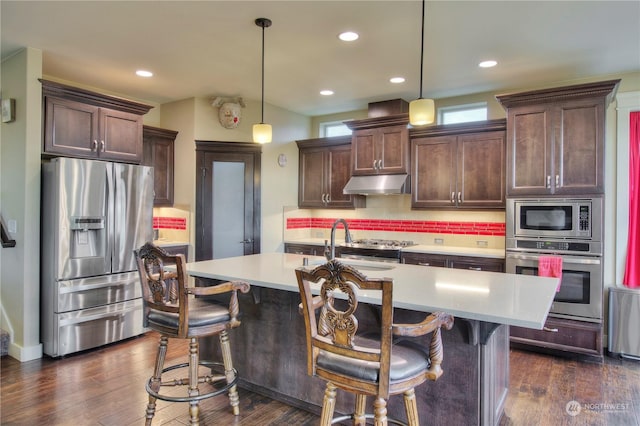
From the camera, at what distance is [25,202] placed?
351cm

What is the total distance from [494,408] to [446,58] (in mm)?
2877

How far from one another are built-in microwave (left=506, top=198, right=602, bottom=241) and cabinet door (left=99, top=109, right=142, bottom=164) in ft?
12.7

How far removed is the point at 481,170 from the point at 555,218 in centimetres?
96

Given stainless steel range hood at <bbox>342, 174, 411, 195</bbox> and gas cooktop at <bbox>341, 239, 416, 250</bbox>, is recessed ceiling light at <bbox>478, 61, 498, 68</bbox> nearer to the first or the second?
stainless steel range hood at <bbox>342, 174, 411, 195</bbox>

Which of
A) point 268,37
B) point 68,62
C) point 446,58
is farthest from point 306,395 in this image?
point 68,62

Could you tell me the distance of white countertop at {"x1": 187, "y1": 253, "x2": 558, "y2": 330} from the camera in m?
1.71

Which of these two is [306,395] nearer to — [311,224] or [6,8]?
[6,8]

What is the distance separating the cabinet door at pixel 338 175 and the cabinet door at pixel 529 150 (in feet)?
6.85

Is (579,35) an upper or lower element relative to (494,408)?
upper

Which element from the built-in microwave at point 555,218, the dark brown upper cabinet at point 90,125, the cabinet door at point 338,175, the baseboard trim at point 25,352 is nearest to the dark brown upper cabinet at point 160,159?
the dark brown upper cabinet at point 90,125

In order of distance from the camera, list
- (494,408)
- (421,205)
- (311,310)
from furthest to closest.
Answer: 1. (421,205)
2. (494,408)
3. (311,310)

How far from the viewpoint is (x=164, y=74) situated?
164 inches

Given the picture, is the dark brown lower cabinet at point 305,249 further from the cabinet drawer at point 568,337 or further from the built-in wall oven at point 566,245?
the cabinet drawer at point 568,337

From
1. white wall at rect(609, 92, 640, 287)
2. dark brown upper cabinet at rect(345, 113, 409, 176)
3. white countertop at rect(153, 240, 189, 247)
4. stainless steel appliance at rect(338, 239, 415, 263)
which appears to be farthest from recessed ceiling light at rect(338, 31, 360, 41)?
white countertop at rect(153, 240, 189, 247)
